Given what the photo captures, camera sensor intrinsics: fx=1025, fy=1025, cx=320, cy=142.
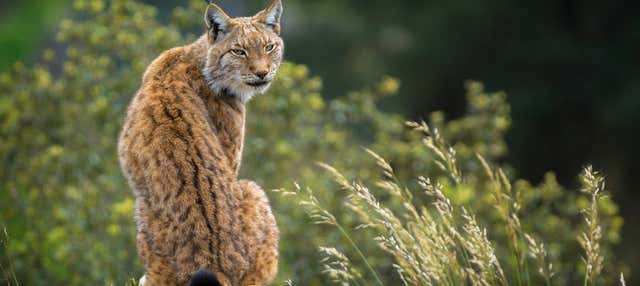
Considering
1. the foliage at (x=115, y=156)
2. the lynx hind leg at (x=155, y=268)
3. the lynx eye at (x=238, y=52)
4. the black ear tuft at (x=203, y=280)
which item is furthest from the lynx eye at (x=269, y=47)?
the foliage at (x=115, y=156)

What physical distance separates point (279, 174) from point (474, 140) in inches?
69.7

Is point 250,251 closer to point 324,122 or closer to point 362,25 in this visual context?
point 324,122

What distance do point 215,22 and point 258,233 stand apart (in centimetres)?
133

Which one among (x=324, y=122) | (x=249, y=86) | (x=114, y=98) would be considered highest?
(x=324, y=122)

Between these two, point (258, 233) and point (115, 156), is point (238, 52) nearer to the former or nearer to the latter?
point (258, 233)

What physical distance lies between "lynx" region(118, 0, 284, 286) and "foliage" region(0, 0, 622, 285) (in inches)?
112

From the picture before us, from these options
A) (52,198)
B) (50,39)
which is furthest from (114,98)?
(50,39)

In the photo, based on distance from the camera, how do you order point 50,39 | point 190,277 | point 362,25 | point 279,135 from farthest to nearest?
point 50,39 < point 362,25 < point 279,135 < point 190,277

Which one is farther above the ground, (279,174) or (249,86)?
(279,174)

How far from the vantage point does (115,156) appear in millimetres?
8648

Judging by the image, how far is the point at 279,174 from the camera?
878 centimetres

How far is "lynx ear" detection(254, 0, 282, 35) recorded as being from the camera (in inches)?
219

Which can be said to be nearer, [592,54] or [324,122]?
[324,122]

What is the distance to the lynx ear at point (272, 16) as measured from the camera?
18.2 feet
